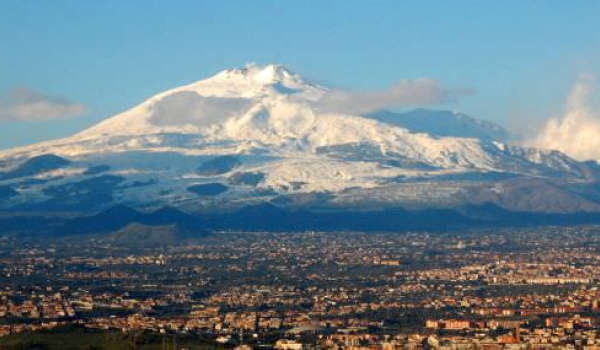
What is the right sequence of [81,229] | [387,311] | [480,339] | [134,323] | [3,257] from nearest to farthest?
[480,339] < [134,323] < [387,311] < [3,257] < [81,229]

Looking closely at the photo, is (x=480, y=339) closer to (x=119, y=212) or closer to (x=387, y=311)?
(x=387, y=311)

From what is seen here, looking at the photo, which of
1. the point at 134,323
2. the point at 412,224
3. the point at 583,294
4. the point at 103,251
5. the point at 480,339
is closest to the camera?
the point at 480,339

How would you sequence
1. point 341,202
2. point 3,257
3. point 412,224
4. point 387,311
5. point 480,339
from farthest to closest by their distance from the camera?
point 341,202, point 412,224, point 3,257, point 387,311, point 480,339

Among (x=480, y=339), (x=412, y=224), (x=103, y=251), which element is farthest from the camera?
(x=412, y=224)

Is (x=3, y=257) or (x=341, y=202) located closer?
(x=3, y=257)

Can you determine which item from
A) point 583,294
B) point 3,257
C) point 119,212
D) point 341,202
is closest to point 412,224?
point 341,202

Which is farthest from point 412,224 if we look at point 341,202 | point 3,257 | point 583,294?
point 583,294

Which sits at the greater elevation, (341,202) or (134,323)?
(341,202)

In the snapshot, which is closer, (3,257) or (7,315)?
(7,315)

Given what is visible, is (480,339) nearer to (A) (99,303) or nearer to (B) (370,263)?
(A) (99,303)
